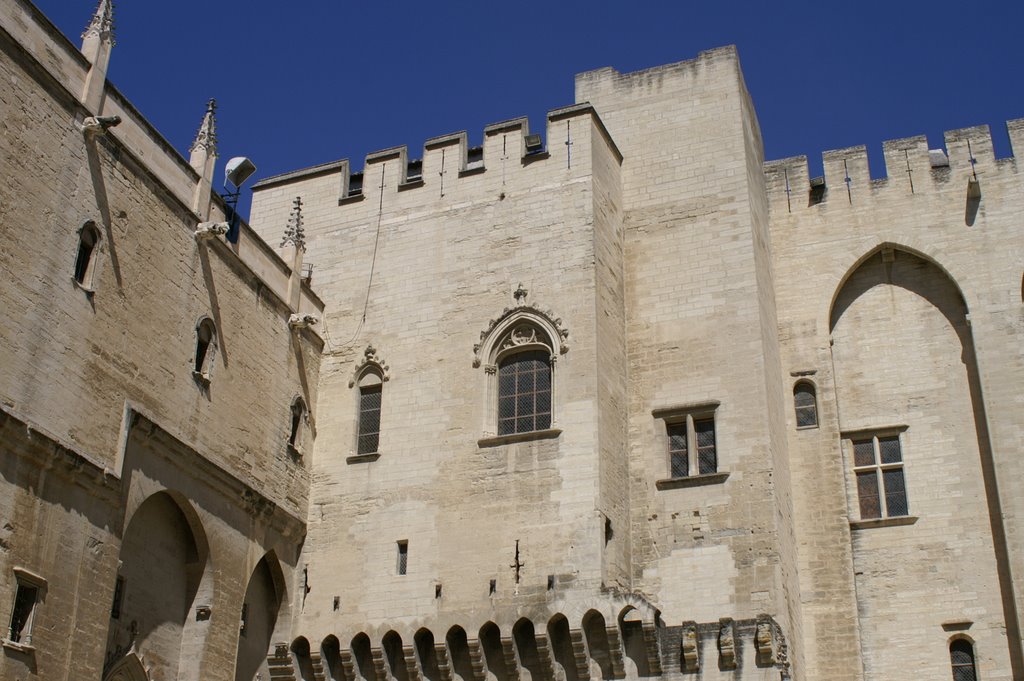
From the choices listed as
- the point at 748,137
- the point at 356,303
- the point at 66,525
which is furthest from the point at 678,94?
the point at 66,525

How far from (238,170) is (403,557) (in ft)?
21.4

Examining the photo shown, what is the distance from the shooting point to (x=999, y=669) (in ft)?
55.3

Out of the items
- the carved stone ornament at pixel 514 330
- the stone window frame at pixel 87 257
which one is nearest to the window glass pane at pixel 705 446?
the carved stone ornament at pixel 514 330

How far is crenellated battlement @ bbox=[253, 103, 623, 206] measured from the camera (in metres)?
19.2

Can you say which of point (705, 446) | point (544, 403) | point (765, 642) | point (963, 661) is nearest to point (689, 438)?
point (705, 446)

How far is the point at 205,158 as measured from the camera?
17.0m

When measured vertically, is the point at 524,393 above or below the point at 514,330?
below

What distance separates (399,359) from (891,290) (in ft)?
25.6

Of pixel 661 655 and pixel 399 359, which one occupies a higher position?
pixel 399 359

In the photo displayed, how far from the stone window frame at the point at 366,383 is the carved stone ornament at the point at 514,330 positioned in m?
1.53

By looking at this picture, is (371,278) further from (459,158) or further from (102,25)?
(102,25)

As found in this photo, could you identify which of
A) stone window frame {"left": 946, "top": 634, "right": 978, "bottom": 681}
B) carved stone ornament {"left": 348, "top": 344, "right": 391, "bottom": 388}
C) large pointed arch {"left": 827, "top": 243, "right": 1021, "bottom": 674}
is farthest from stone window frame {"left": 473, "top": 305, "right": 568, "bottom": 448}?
stone window frame {"left": 946, "top": 634, "right": 978, "bottom": 681}

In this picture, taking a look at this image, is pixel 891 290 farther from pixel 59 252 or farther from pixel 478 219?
pixel 59 252

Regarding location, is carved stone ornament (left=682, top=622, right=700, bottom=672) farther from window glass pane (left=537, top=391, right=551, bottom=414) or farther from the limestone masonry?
window glass pane (left=537, top=391, right=551, bottom=414)
